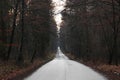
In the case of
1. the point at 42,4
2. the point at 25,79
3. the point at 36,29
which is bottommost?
the point at 25,79

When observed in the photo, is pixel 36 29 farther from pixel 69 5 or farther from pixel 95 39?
pixel 95 39

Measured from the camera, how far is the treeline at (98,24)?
22.9 metres

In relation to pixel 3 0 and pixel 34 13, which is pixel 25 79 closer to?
pixel 3 0

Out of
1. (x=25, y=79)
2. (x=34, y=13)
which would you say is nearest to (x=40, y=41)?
(x=34, y=13)

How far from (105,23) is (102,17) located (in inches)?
88.0

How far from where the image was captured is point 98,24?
42.3 m

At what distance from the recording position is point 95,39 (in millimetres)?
66188

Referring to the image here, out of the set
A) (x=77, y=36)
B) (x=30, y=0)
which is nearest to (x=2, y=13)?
(x=30, y=0)

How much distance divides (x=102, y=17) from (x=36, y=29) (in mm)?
10186

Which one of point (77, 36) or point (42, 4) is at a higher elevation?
point (42, 4)

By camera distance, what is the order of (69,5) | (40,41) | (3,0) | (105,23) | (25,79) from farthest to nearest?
(40,41), (105,23), (3,0), (69,5), (25,79)

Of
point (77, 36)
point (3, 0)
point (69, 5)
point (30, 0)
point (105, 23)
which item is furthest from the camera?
point (77, 36)

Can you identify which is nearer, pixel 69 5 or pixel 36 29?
pixel 69 5

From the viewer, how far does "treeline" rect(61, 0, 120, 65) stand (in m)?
22.9
